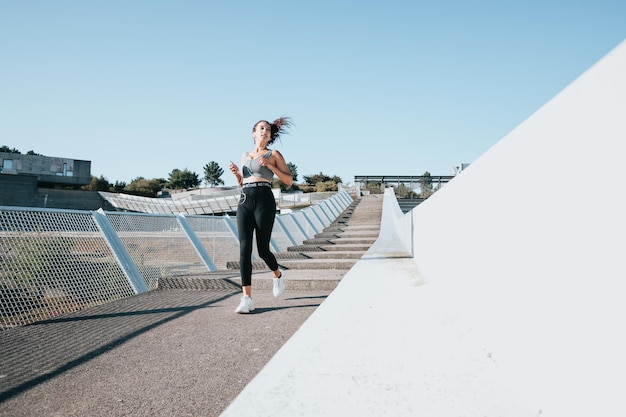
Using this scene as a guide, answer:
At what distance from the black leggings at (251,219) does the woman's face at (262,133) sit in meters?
0.53

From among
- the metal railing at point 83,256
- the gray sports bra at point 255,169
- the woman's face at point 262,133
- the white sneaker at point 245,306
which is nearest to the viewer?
the metal railing at point 83,256

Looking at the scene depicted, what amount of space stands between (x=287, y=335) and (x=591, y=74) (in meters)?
2.48

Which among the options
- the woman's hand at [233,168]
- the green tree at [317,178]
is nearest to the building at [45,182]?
the woman's hand at [233,168]

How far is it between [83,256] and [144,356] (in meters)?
2.19

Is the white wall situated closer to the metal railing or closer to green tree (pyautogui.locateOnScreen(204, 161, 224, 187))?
the metal railing

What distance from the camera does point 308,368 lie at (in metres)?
2.01

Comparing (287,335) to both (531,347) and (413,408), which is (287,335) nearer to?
(413,408)

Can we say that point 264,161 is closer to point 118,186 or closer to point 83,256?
point 83,256

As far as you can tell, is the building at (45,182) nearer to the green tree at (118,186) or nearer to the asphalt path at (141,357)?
the green tree at (118,186)

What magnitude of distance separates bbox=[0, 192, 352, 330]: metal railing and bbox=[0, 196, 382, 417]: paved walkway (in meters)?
0.24

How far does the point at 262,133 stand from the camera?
420 cm

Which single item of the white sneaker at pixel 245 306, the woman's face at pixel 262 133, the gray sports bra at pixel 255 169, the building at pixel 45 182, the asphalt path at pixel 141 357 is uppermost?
the building at pixel 45 182

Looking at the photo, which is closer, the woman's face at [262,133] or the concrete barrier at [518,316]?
the concrete barrier at [518,316]

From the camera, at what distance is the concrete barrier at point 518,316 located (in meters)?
1.09
